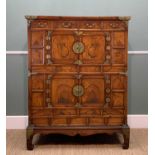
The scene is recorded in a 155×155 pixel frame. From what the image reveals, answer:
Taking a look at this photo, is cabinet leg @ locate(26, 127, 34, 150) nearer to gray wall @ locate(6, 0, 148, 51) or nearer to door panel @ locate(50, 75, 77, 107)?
door panel @ locate(50, 75, 77, 107)

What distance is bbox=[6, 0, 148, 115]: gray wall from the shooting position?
3.36 metres

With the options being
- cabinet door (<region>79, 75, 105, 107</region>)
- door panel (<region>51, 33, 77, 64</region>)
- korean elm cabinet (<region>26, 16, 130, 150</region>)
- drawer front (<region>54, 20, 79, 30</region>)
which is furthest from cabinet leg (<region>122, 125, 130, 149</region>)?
drawer front (<region>54, 20, 79, 30</region>)

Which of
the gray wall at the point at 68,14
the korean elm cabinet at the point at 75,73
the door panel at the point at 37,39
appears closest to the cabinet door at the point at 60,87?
the korean elm cabinet at the point at 75,73

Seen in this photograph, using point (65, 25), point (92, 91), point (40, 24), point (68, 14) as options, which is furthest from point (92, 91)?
point (68, 14)

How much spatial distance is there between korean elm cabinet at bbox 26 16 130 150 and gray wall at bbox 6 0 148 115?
0.72 metres

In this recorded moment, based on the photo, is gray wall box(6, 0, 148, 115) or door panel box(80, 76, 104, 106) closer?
door panel box(80, 76, 104, 106)

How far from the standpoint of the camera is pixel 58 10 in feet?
11.0

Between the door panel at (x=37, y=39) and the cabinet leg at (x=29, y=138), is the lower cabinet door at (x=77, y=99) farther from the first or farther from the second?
the door panel at (x=37, y=39)

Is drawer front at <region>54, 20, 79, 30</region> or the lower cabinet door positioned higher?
drawer front at <region>54, 20, 79, 30</region>

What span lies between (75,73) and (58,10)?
1002 mm
